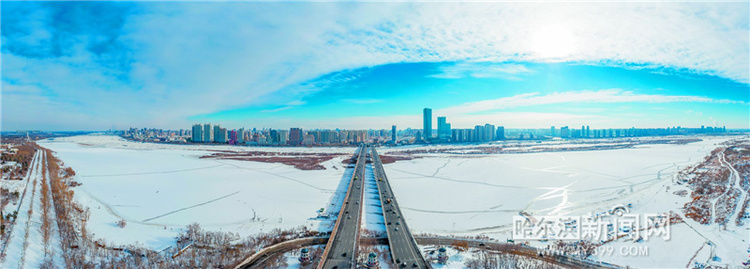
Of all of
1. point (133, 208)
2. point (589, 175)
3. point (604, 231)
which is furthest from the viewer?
point (589, 175)

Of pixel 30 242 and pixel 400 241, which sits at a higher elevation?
pixel 30 242

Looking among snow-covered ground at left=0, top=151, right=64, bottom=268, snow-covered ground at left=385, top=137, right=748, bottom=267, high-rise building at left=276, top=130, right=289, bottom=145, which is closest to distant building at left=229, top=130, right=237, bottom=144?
high-rise building at left=276, top=130, right=289, bottom=145

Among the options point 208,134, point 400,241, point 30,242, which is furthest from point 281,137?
point 400,241

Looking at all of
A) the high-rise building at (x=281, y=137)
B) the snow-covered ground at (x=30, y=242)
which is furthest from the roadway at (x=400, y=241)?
the high-rise building at (x=281, y=137)

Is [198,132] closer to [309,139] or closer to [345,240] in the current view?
[309,139]

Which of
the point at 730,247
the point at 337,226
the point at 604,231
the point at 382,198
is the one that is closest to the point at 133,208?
the point at 337,226

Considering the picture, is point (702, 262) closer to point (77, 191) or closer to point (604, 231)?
point (604, 231)

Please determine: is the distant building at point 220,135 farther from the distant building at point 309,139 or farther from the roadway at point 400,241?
the roadway at point 400,241

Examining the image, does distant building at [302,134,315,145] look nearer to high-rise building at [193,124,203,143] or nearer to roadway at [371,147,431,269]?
high-rise building at [193,124,203,143]
